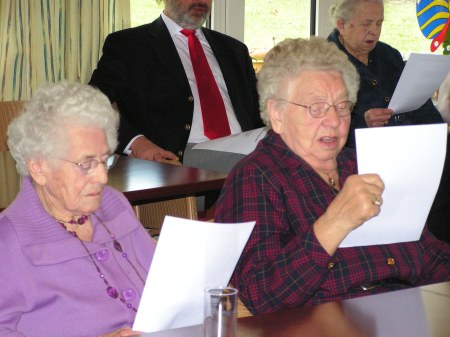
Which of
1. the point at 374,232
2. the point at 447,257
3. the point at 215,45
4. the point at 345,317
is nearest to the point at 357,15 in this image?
Answer: the point at 215,45

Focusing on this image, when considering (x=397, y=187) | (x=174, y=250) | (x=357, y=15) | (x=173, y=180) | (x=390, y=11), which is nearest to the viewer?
(x=174, y=250)

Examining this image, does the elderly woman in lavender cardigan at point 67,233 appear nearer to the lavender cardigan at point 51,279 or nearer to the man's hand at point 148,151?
the lavender cardigan at point 51,279

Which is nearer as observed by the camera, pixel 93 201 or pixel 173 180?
pixel 93 201

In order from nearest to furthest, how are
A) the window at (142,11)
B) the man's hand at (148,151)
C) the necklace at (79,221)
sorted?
1. the necklace at (79,221)
2. the man's hand at (148,151)
3. the window at (142,11)

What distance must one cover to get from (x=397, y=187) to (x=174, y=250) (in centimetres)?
59

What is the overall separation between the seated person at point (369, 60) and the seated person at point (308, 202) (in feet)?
6.87

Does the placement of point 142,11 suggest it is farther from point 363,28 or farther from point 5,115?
point 5,115

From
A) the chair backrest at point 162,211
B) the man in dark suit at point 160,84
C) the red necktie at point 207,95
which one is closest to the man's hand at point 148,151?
the man in dark suit at point 160,84

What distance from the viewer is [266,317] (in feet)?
5.08

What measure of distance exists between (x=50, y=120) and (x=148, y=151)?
2.08 meters

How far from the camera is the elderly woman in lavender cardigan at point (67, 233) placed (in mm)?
1716

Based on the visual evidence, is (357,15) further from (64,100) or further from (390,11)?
(64,100)

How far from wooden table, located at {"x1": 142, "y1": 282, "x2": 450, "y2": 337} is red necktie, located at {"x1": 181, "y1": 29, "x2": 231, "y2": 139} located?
2697 mm

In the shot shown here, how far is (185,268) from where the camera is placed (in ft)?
5.02
